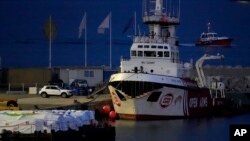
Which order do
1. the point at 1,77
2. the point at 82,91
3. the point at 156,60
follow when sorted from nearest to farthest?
the point at 156,60
the point at 82,91
the point at 1,77

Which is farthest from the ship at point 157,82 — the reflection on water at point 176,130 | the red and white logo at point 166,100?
the reflection on water at point 176,130

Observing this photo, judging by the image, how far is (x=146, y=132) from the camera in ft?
164

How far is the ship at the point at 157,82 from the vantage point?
5862cm

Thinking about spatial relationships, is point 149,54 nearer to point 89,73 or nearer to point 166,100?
point 166,100

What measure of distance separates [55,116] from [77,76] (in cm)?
3778

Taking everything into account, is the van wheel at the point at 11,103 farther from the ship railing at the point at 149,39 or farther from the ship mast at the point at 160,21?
the ship mast at the point at 160,21

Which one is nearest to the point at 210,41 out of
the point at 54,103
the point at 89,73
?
the point at 89,73

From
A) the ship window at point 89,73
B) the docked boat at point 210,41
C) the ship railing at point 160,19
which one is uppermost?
the ship railing at point 160,19

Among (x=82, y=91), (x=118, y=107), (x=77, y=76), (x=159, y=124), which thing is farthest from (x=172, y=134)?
(x=77, y=76)

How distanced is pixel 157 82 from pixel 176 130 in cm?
718

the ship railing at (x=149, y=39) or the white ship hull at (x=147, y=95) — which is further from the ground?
the ship railing at (x=149, y=39)

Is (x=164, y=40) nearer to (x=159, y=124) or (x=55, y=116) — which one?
(x=159, y=124)

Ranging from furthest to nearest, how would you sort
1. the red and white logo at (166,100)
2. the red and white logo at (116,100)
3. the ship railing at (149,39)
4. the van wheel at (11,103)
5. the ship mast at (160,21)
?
the ship mast at (160,21), the ship railing at (149,39), the red and white logo at (166,100), the red and white logo at (116,100), the van wheel at (11,103)

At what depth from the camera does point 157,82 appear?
58531 mm
